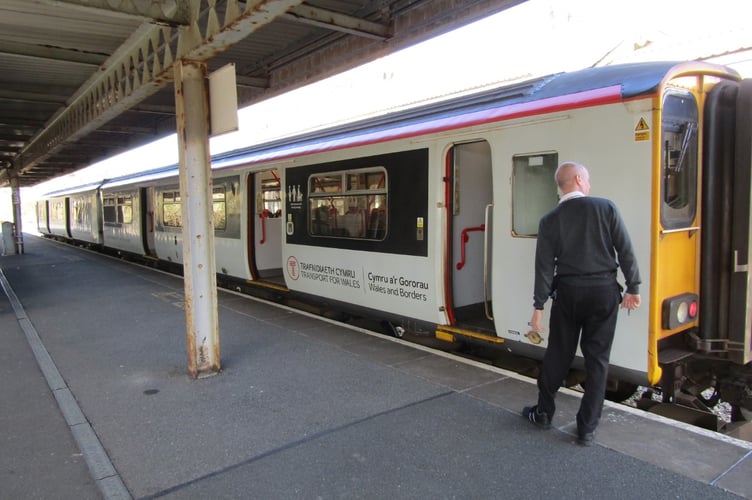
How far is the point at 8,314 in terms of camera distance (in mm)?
8320

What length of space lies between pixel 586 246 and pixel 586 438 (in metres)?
1.32

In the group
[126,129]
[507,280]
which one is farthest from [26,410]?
[126,129]

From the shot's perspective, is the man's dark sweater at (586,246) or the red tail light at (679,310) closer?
the man's dark sweater at (586,246)

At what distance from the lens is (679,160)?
13.5 ft

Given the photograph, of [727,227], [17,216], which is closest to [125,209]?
[17,216]

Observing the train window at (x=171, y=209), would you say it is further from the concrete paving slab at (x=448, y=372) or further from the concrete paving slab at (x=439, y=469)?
the concrete paving slab at (x=439, y=469)

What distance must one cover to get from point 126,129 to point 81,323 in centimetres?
786

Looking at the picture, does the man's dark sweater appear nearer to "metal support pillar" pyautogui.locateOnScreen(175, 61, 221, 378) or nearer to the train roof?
the train roof

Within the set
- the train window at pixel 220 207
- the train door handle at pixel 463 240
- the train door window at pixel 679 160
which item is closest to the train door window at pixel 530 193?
the train door window at pixel 679 160

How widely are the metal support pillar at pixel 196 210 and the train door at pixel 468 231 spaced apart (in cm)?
243

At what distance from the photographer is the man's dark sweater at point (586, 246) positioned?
11.2 ft

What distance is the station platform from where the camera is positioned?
10.4 ft

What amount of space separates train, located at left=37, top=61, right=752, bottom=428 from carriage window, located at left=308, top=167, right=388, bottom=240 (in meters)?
0.02

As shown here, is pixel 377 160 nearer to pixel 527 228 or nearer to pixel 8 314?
pixel 527 228
